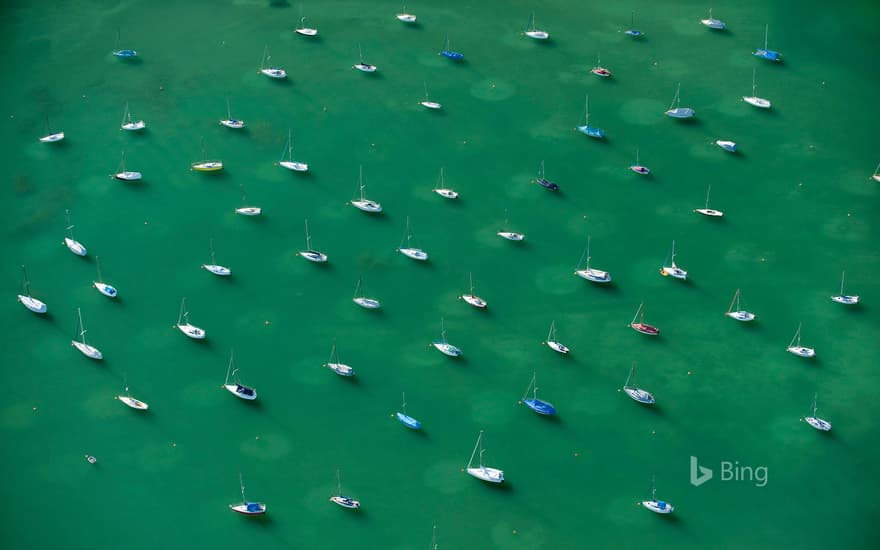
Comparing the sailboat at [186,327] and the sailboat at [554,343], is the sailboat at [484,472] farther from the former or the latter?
the sailboat at [186,327]

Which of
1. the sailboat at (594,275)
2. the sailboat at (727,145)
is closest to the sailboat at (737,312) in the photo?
the sailboat at (594,275)

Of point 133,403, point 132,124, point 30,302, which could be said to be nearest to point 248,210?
point 132,124

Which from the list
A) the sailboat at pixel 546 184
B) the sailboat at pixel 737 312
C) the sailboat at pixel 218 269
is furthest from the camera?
the sailboat at pixel 546 184

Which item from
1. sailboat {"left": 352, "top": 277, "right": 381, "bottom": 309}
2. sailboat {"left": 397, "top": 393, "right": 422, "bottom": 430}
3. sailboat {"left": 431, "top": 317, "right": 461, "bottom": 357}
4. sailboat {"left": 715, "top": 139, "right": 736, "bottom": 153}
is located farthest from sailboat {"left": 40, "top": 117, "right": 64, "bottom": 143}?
sailboat {"left": 715, "top": 139, "right": 736, "bottom": 153}

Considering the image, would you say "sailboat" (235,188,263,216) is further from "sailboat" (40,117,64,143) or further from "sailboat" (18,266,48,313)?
"sailboat" (40,117,64,143)

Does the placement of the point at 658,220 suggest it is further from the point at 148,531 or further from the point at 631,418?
the point at 148,531
